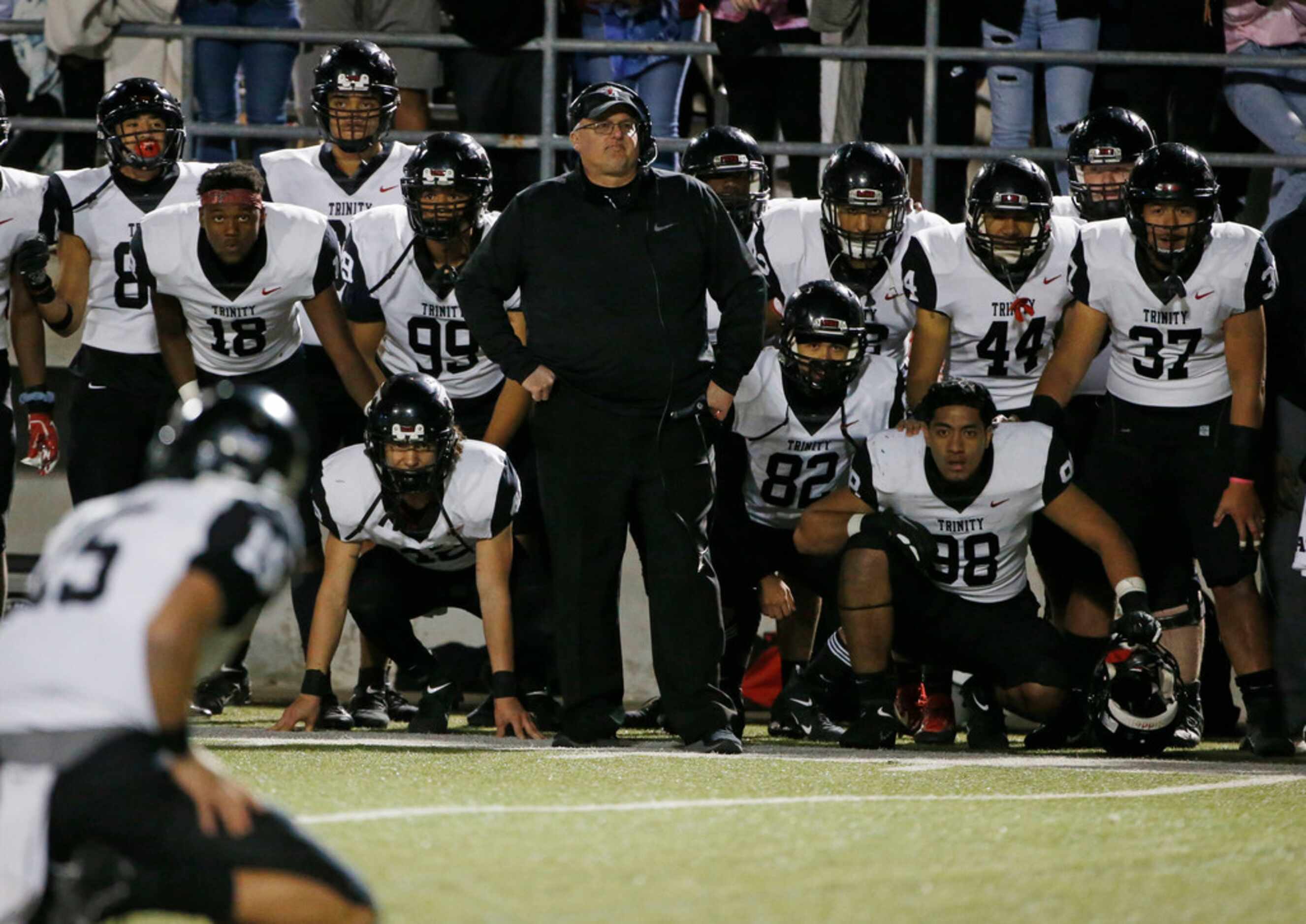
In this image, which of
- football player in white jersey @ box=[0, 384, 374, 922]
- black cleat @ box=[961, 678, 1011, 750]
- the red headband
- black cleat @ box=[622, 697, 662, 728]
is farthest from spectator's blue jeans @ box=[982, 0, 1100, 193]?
football player in white jersey @ box=[0, 384, 374, 922]

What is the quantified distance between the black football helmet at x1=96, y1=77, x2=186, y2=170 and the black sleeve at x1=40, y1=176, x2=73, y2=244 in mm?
221

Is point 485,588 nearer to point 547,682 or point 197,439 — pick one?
point 547,682

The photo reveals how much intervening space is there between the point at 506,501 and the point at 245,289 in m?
1.26

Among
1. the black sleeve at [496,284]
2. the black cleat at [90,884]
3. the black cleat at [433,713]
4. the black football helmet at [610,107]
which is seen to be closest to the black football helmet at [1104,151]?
the black football helmet at [610,107]

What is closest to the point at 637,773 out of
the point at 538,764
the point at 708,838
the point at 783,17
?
the point at 538,764

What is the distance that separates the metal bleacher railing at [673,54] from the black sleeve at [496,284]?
6.58 ft

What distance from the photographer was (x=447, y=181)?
255 inches

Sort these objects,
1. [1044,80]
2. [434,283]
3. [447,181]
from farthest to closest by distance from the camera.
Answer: [1044,80] < [434,283] < [447,181]

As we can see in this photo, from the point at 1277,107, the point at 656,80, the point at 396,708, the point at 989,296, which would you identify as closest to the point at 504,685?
the point at 396,708

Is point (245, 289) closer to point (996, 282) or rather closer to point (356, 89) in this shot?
point (356, 89)

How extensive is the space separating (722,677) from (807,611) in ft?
1.47

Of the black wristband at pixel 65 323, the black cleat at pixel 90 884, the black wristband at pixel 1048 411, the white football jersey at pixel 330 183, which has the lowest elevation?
the black cleat at pixel 90 884

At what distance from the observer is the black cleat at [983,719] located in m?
6.62

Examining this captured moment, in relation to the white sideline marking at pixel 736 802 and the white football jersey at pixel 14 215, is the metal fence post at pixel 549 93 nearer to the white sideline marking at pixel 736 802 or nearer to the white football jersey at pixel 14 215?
the white football jersey at pixel 14 215
